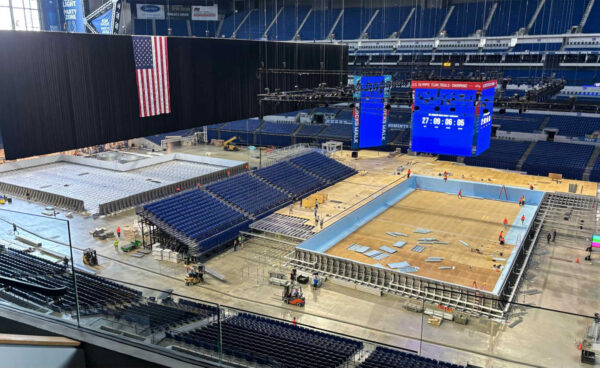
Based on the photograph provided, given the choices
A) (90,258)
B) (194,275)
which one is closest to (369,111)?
(194,275)

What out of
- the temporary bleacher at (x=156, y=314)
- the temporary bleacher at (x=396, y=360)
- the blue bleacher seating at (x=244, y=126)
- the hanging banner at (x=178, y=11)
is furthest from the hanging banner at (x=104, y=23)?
the temporary bleacher at (x=396, y=360)

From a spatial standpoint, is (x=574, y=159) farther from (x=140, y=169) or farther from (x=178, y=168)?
(x=140, y=169)

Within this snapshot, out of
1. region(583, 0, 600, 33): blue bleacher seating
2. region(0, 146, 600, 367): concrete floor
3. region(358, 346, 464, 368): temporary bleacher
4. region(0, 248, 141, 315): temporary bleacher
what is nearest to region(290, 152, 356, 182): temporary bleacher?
region(0, 146, 600, 367): concrete floor

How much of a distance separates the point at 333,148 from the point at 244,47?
14.7 meters

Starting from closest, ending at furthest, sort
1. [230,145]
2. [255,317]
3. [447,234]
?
[255,317] < [447,234] < [230,145]

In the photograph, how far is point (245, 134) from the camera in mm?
45188

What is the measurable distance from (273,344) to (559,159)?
31.5 metres

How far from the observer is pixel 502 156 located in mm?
34375

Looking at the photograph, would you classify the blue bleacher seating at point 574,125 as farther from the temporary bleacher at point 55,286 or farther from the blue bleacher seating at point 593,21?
the temporary bleacher at point 55,286

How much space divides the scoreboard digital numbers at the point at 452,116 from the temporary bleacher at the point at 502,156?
10.8m

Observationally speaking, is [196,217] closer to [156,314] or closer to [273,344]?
[273,344]

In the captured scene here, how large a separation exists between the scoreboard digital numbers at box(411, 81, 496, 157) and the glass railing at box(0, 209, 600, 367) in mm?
8040

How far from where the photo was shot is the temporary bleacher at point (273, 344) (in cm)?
503

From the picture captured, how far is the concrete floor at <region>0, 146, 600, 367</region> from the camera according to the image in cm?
1266
